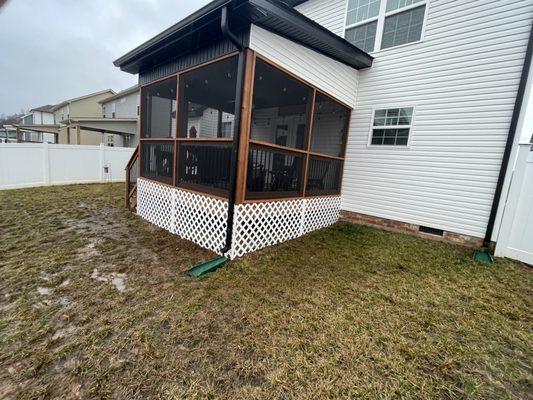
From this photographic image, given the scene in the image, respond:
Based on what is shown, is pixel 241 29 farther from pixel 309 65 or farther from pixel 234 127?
pixel 309 65

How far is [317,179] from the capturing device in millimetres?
6188

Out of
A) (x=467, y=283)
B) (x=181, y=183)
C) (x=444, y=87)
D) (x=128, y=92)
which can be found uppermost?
(x=128, y=92)

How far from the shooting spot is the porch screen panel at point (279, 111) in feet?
21.2

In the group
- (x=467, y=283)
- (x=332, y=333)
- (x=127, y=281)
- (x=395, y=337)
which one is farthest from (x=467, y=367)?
(x=127, y=281)

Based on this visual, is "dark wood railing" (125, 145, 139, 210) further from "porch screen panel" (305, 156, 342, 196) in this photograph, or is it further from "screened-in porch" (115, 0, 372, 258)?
"porch screen panel" (305, 156, 342, 196)

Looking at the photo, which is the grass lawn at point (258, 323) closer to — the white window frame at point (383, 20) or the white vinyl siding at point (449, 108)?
the white vinyl siding at point (449, 108)

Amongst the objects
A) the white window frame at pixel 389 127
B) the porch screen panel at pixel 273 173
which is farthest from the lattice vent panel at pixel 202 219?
the white window frame at pixel 389 127

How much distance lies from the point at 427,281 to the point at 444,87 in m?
4.38

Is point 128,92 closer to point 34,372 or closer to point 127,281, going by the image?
point 127,281

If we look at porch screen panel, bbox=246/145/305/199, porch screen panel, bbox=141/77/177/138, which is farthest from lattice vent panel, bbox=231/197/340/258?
porch screen panel, bbox=141/77/177/138

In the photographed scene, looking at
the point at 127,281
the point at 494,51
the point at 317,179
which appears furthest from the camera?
the point at 317,179

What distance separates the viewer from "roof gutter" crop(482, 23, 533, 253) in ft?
14.5

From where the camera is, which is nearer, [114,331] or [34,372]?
[34,372]

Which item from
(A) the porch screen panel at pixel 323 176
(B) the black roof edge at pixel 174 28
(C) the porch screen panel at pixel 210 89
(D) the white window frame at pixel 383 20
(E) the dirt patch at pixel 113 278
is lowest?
(E) the dirt patch at pixel 113 278
